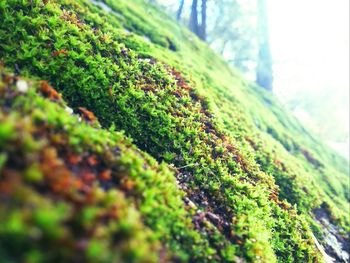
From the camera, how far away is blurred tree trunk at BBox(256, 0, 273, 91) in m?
27.3

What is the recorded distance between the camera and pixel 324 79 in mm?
56250

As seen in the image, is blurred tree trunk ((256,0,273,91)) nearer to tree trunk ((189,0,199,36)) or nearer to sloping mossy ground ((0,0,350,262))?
tree trunk ((189,0,199,36))

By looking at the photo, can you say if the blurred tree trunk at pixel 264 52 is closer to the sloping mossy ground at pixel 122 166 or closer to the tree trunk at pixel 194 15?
the tree trunk at pixel 194 15

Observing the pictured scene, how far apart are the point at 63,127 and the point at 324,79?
58.4 meters

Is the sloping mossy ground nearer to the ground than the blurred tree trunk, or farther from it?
nearer to the ground

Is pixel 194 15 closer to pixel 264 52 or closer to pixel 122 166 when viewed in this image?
pixel 264 52

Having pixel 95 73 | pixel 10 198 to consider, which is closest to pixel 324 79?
pixel 95 73

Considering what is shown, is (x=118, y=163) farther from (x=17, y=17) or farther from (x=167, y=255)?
(x=17, y=17)

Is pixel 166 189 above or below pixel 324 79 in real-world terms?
below

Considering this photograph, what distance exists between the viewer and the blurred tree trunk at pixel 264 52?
2730cm

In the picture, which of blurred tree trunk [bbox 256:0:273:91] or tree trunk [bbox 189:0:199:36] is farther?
blurred tree trunk [bbox 256:0:273:91]

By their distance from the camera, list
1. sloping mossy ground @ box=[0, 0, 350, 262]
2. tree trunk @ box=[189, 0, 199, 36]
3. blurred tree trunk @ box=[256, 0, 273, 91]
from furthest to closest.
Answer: blurred tree trunk @ box=[256, 0, 273, 91] → tree trunk @ box=[189, 0, 199, 36] → sloping mossy ground @ box=[0, 0, 350, 262]

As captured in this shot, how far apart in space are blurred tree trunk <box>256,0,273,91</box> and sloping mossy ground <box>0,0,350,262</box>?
19293 millimetres

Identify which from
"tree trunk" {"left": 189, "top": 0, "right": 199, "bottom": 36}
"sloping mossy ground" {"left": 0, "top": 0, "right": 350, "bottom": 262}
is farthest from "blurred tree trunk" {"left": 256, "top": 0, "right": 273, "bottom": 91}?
"sloping mossy ground" {"left": 0, "top": 0, "right": 350, "bottom": 262}
